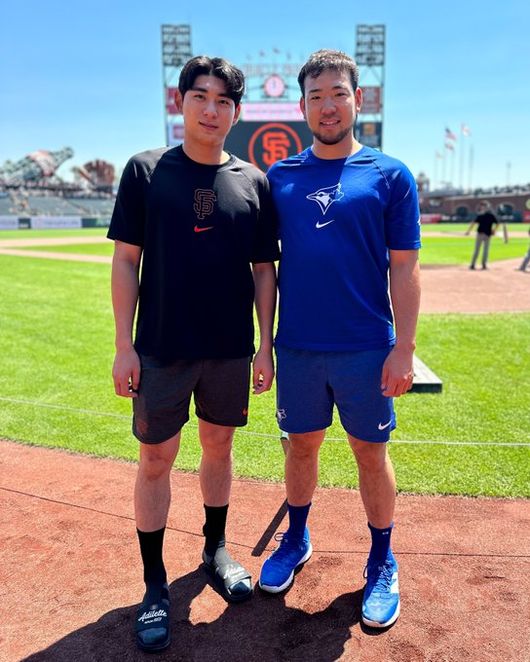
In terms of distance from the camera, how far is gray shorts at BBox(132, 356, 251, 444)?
2.35 meters

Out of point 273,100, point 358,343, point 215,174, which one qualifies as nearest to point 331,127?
point 215,174

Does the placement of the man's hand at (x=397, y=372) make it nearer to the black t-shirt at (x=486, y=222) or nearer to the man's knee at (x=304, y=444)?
the man's knee at (x=304, y=444)

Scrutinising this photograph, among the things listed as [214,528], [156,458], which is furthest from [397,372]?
[214,528]

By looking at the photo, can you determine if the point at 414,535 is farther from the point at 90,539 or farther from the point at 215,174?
the point at 215,174

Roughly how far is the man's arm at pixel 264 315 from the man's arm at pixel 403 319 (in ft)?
1.82

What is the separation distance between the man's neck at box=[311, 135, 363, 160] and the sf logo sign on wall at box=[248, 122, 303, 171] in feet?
46.2

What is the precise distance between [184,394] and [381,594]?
1269 mm

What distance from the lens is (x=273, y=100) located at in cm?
3881

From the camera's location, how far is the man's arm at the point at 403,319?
7.70 feet

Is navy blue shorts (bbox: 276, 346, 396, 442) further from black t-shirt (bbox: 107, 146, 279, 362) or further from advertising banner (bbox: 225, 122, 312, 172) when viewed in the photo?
advertising banner (bbox: 225, 122, 312, 172)

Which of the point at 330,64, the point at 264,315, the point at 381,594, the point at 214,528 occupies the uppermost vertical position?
the point at 330,64

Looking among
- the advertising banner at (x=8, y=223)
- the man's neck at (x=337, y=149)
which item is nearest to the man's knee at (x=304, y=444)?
the man's neck at (x=337, y=149)

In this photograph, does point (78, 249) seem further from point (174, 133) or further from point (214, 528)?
point (214, 528)

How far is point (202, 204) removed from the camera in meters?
2.27
